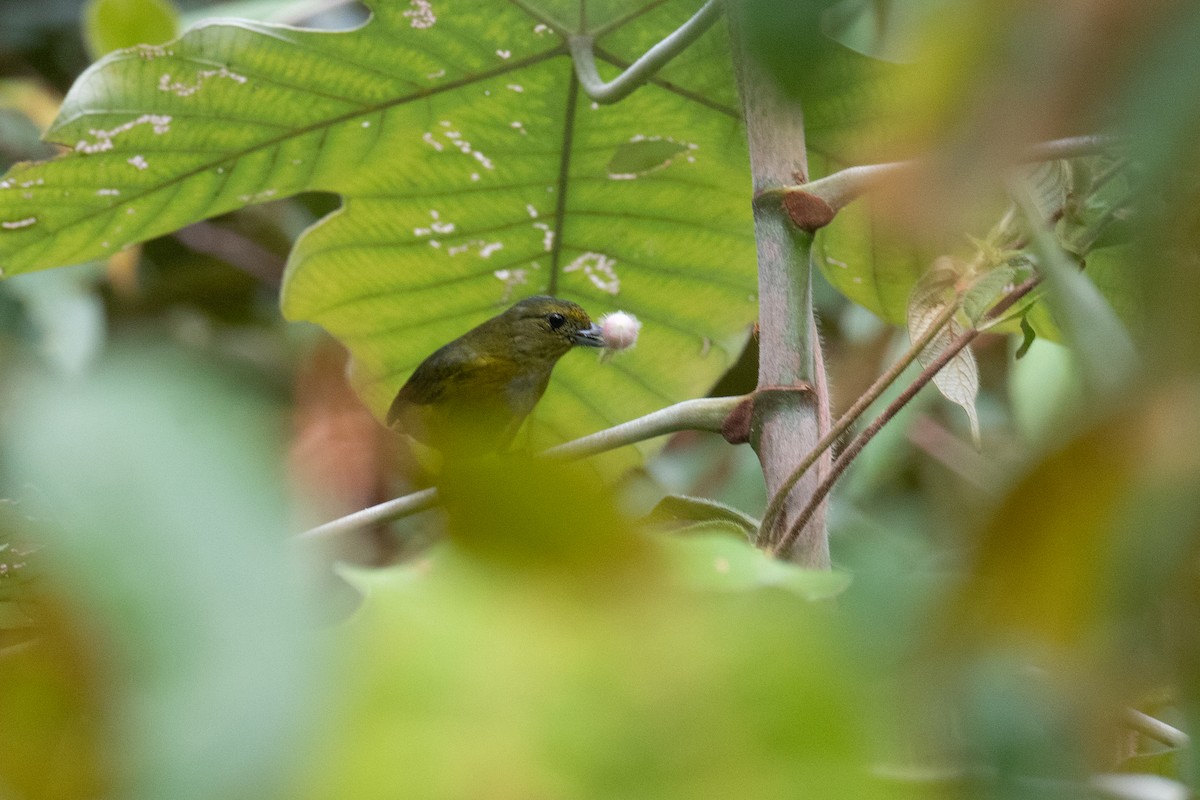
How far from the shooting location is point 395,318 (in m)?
2.42

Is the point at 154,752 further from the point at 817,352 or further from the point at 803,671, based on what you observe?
the point at 817,352

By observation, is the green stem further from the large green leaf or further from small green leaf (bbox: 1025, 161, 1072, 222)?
the large green leaf

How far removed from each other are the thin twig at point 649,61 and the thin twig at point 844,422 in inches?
14.1

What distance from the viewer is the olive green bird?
2.73 metres

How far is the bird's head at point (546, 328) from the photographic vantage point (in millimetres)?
2664

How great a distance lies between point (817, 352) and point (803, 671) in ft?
3.21

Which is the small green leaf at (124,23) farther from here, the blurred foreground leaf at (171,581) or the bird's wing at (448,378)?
the blurred foreground leaf at (171,581)

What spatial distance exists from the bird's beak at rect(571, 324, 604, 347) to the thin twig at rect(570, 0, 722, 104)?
0.87m

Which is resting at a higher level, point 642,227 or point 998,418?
point 998,418

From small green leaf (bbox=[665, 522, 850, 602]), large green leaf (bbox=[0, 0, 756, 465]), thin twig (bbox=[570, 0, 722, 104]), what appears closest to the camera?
small green leaf (bbox=[665, 522, 850, 602])

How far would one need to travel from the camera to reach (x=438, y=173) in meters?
2.18

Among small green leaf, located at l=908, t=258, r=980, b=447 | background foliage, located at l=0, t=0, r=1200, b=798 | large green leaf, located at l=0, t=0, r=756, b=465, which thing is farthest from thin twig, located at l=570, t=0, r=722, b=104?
background foliage, located at l=0, t=0, r=1200, b=798

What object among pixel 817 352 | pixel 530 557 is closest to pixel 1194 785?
pixel 530 557

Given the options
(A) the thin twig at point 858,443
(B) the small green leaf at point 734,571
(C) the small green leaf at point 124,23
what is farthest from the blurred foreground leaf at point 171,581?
(C) the small green leaf at point 124,23
